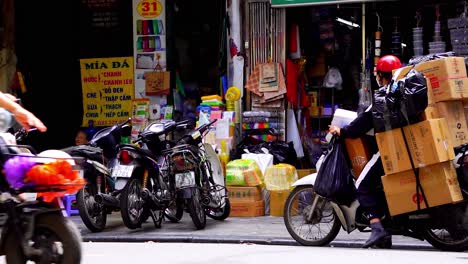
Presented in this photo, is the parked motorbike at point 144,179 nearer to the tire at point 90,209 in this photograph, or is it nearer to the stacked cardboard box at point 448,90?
the tire at point 90,209

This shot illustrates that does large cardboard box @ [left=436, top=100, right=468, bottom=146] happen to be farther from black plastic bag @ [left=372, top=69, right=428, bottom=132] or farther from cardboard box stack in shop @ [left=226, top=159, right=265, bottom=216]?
cardboard box stack in shop @ [left=226, top=159, right=265, bottom=216]

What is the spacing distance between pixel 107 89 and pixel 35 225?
825cm

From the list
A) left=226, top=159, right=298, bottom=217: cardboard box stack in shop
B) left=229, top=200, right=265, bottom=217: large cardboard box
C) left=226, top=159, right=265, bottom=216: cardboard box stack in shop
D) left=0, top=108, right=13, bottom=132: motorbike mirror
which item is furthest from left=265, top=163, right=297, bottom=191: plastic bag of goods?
left=0, top=108, right=13, bottom=132: motorbike mirror

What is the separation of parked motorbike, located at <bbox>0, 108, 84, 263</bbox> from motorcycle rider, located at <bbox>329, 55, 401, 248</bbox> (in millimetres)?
3472

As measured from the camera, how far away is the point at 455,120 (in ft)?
26.4

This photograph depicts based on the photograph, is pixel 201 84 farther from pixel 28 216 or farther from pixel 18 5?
pixel 28 216

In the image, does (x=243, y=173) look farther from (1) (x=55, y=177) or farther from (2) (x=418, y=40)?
(1) (x=55, y=177)

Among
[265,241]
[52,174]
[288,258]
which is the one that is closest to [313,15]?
[265,241]

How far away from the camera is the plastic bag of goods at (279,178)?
10.8 meters

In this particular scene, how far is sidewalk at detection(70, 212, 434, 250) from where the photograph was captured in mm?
8609

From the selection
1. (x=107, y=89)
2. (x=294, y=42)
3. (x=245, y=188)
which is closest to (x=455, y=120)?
(x=245, y=188)

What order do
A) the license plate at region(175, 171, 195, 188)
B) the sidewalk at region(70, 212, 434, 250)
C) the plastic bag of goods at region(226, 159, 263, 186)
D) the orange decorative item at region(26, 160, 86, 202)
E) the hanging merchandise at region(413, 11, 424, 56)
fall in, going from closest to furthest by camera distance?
1. the orange decorative item at region(26, 160, 86, 202)
2. the sidewalk at region(70, 212, 434, 250)
3. the license plate at region(175, 171, 195, 188)
4. the plastic bag of goods at region(226, 159, 263, 186)
5. the hanging merchandise at region(413, 11, 424, 56)

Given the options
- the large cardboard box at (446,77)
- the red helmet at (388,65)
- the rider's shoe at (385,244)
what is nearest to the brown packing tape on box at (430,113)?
the large cardboard box at (446,77)

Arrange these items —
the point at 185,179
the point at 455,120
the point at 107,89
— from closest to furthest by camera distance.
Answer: the point at 455,120 < the point at 185,179 < the point at 107,89
